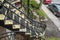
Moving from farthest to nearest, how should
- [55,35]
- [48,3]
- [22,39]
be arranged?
[48,3] → [55,35] → [22,39]

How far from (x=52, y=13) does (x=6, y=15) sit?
694 inches

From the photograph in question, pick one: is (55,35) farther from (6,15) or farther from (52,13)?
(6,15)

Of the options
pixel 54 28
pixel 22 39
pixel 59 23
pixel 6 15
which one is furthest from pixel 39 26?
pixel 59 23

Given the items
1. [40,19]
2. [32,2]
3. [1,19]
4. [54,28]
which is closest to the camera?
[1,19]

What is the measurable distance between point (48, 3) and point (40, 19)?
37.3 feet

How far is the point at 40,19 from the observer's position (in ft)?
58.7

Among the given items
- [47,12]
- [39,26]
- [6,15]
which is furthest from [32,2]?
[6,15]

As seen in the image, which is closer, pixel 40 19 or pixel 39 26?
pixel 39 26

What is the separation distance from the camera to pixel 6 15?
8.90 metres

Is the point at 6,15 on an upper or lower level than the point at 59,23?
upper

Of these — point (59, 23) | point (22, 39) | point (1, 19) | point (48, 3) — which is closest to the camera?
point (1, 19)

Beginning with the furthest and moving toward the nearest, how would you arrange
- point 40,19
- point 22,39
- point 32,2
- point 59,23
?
point 32,2 → point 59,23 → point 40,19 → point 22,39

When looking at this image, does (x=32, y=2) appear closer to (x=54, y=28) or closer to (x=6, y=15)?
(x=54, y=28)

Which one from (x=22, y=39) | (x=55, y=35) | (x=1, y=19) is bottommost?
(x=55, y=35)
